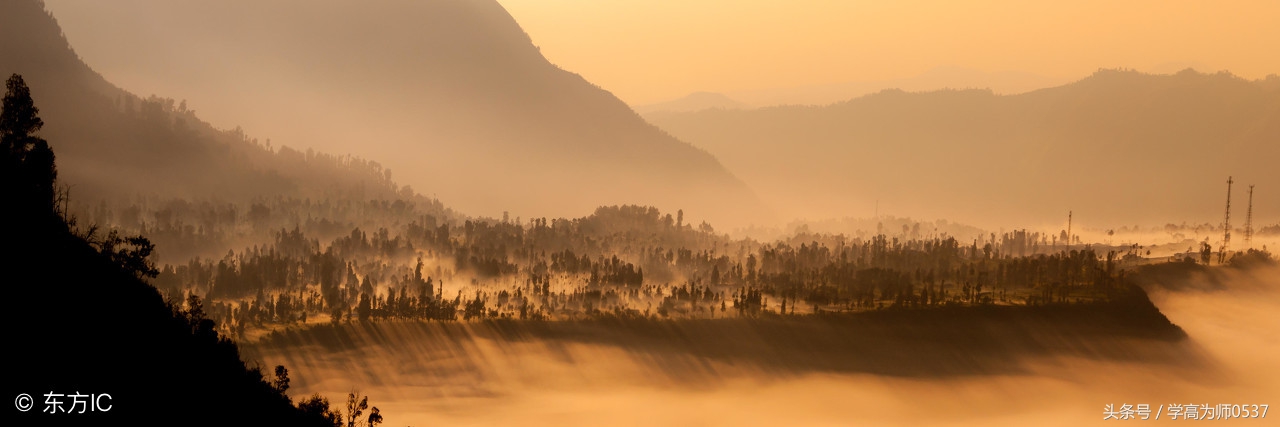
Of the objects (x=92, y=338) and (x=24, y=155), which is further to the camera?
(x=24, y=155)

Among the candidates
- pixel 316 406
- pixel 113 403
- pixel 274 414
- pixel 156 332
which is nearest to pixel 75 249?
pixel 156 332

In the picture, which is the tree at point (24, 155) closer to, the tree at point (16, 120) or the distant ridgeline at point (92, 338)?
the tree at point (16, 120)

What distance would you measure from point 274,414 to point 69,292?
2593 centimetres

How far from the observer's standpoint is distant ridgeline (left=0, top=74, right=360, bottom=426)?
9706cm

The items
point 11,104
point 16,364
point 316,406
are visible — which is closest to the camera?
point 16,364

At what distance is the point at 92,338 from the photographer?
103 metres

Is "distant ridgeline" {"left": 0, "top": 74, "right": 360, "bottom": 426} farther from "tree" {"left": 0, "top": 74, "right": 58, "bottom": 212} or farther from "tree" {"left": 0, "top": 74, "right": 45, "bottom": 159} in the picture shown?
"tree" {"left": 0, "top": 74, "right": 45, "bottom": 159}

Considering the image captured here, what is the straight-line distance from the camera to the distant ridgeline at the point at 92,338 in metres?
97.1

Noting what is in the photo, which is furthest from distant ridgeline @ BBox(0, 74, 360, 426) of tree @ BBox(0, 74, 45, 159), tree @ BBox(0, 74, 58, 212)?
tree @ BBox(0, 74, 45, 159)

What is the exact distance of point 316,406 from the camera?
151m

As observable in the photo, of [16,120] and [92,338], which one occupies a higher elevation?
[16,120]

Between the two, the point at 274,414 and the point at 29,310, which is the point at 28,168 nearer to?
the point at 29,310

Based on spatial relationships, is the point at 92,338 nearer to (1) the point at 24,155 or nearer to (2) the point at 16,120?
(1) the point at 24,155

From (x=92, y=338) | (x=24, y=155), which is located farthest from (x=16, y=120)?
(x=92, y=338)
